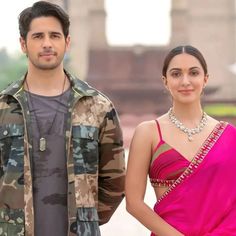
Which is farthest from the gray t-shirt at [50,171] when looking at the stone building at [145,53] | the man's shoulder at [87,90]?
the stone building at [145,53]

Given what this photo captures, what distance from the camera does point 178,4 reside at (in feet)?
94.8

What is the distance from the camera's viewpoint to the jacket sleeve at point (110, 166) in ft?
9.43

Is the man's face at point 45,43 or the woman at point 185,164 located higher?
the man's face at point 45,43

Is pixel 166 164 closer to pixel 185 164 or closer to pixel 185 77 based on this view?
pixel 185 164

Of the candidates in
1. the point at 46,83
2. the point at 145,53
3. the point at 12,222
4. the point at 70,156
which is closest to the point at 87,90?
the point at 46,83

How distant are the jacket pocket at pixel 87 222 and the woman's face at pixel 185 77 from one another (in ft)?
1.93

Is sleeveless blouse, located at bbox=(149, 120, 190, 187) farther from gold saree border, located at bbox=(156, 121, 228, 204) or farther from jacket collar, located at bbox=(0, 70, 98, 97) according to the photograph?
jacket collar, located at bbox=(0, 70, 98, 97)

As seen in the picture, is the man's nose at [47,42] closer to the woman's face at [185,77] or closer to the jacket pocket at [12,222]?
the woman's face at [185,77]

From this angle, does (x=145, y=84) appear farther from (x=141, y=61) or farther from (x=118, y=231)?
(x=118, y=231)

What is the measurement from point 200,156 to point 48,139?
614mm

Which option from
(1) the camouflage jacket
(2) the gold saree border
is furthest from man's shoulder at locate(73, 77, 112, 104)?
(2) the gold saree border

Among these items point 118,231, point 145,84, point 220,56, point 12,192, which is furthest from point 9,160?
point 220,56

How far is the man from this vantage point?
8.85ft

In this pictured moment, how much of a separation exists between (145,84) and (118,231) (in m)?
18.1
